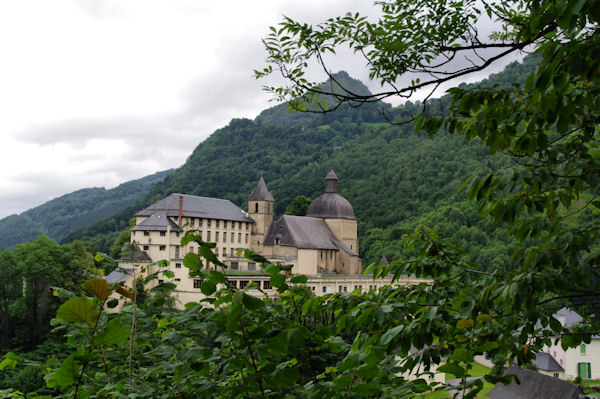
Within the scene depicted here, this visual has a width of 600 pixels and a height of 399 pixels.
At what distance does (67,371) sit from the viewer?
2213 mm

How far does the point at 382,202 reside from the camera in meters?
87.4

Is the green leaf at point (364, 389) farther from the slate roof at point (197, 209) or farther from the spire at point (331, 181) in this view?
the spire at point (331, 181)

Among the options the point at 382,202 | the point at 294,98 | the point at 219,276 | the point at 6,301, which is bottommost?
the point at 6,301

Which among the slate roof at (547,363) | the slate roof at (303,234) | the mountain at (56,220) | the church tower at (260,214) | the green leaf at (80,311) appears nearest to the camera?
the green leaf at (80,311)

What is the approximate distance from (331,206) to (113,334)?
188 ft

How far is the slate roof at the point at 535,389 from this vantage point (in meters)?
24.2

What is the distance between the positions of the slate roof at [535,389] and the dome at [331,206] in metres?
33.3

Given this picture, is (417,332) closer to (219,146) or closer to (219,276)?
(219,276)

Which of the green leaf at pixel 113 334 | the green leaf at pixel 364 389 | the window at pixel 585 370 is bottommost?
the window at pixel 585 370

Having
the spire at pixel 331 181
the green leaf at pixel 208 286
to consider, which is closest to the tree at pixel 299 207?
the spire at pixel 331 181

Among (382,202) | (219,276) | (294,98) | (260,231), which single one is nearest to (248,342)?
(219,276)

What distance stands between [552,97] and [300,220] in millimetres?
51912

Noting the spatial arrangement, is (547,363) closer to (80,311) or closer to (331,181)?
(331,181)

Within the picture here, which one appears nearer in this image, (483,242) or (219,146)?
(483,242)
